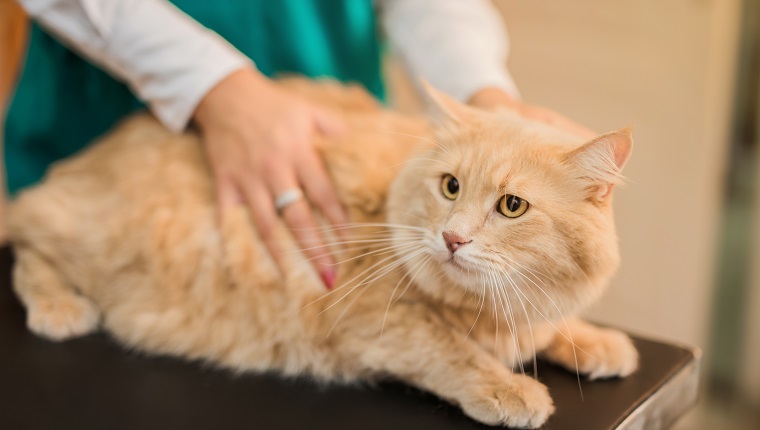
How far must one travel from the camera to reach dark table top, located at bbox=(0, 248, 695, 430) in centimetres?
91

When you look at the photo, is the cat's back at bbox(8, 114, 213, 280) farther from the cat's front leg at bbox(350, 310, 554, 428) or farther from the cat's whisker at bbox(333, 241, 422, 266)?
the cat's front leg at bbox(350, 310, 554, 428)

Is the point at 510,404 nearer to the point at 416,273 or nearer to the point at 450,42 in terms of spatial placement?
the point at 416,273

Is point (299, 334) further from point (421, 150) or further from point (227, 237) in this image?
point (421, 150)

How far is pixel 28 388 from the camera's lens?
3.21 ft

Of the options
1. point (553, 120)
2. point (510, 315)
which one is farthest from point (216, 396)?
point (553, 120)

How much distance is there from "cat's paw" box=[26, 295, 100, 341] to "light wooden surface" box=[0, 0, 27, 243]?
51 cm

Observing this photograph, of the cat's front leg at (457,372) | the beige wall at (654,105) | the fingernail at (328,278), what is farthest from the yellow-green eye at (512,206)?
the beige wall at (654,105)

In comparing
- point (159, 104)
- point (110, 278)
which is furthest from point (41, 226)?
point (159, 104)

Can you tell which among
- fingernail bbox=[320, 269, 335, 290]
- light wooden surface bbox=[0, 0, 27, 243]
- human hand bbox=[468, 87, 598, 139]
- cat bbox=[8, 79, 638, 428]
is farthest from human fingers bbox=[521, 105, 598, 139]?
light wooden surface bbox=[0, 0, 27, 243]

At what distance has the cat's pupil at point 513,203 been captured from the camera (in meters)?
0.89

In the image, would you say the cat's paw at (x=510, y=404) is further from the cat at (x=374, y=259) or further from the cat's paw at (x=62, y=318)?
the cat's paw at (x=62, y=318)

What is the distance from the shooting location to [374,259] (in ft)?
3.54

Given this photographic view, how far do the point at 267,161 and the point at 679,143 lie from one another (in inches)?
66.5

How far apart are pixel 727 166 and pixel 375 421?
1897 millimetres
